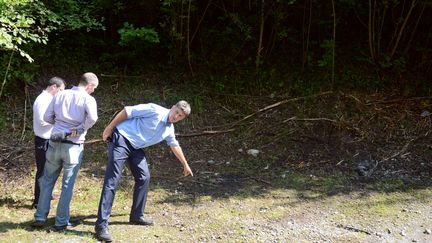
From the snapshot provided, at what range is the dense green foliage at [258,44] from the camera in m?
9.19

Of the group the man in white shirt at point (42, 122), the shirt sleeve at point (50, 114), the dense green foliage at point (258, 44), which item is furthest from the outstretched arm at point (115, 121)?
the dense green foliage at point (258, 44)

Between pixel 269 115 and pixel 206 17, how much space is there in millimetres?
2798

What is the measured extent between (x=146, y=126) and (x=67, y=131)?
809mm

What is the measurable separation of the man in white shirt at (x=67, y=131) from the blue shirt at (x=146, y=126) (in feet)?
1.16

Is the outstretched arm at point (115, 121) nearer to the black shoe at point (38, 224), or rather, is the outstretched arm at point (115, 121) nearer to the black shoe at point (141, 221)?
the black shoe at point (141, 221)

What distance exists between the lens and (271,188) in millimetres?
6426

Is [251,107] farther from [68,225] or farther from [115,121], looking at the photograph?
[68,225]

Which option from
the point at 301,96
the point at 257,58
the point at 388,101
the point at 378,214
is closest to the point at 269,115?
the point at 301,96

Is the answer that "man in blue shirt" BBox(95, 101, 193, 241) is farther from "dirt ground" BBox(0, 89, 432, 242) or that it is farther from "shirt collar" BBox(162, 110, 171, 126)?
"dirt ground" BBox(0, 89, 432, 242)

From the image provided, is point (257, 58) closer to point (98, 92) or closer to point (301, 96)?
point (301, 96)

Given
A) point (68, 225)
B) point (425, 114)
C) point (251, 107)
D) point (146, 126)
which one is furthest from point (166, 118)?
point (425, 114)

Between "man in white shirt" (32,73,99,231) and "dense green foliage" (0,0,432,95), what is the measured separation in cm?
403

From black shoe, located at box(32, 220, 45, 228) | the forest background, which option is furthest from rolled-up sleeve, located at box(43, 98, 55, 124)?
the forest background

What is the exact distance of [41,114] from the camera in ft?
17.4
